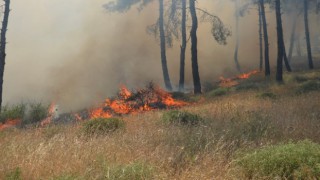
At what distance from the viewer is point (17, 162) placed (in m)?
5.21

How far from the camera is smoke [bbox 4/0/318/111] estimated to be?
26906 millimetres

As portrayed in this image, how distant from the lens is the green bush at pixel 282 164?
4780mm

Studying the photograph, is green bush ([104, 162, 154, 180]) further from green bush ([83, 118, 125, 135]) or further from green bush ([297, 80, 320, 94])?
green bush ([297, 80, 320, 94])

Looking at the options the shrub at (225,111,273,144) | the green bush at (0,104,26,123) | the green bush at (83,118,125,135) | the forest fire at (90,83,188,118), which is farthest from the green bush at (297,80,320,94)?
the green bush at (0,104,26,123)

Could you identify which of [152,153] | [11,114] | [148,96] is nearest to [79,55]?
[148,96]

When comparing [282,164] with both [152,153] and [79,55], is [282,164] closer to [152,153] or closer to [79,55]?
[152,153]

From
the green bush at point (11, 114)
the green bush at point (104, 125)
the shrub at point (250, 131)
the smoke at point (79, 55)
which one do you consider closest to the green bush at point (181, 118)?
the green bush at point (104, 125)

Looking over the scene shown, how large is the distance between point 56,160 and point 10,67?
25.2m

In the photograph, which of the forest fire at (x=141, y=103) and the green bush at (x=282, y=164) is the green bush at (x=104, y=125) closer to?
the green bush at (x=282, y=164)

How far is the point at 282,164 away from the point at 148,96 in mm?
11982

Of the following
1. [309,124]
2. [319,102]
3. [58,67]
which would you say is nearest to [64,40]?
[58,67]

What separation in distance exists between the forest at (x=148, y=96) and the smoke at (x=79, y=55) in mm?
101

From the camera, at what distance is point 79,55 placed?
3080cm

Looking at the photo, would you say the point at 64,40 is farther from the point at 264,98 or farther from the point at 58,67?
the point at 264,98
